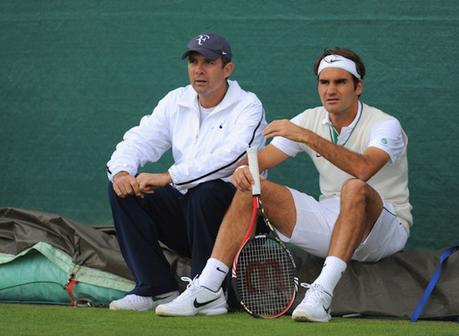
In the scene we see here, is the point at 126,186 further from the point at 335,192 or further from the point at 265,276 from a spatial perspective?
the point at 335,192

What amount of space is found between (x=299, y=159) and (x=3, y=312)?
1.85 meters

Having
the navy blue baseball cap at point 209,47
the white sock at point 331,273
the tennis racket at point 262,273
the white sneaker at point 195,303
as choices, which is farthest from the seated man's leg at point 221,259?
the navy blue baseball cap at point 209,47

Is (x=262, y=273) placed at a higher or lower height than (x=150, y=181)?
lower

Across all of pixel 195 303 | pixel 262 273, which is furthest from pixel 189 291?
pixel 262 273

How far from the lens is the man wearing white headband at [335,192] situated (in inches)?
174

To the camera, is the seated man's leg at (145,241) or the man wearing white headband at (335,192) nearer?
the man wearing white headband at (335,192)

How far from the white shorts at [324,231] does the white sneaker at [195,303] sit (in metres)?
0.45

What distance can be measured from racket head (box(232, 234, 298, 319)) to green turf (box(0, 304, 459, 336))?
0.22ft

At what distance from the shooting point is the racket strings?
445cm

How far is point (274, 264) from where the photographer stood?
177 inches

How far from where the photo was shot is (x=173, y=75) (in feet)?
19.5

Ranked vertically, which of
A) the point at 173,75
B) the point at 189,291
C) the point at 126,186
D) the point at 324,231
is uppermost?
the point at 173,75

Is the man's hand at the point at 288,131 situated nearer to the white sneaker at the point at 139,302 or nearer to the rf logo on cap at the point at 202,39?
the rf logo on cap at the point at 202,39

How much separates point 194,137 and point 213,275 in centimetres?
84
